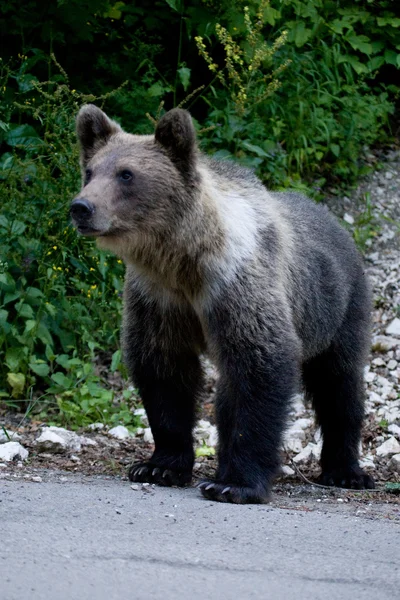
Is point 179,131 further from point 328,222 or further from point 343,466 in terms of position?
point 343,466

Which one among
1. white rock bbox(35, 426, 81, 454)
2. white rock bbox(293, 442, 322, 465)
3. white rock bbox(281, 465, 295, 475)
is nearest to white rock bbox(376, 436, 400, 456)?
white rock bbox(293, 442, 322, 465)

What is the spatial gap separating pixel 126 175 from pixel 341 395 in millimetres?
2417

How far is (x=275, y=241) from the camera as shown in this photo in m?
6.36

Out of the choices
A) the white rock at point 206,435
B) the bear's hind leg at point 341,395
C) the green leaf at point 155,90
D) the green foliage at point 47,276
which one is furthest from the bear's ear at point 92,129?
the green leaf at point 155,90

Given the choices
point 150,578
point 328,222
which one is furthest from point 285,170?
point 150,578

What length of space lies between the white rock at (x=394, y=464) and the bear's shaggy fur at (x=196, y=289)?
1.27 metres

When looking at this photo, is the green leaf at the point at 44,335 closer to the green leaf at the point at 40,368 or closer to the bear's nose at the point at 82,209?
the green leaf at the point at 40,368

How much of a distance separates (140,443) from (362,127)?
5.41 m

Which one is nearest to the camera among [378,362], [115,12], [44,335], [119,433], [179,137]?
[179,137]

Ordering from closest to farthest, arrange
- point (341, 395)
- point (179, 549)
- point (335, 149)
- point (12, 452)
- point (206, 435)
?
point (179, 549) < point (12, 452) < point (341, 395) < point (206, 435) < point (335, 149)

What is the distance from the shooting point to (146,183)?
595cm

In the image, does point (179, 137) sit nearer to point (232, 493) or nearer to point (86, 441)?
point (232, 493)

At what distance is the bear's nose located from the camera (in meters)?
5.67

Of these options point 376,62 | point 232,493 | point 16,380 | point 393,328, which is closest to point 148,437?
point 16,380
